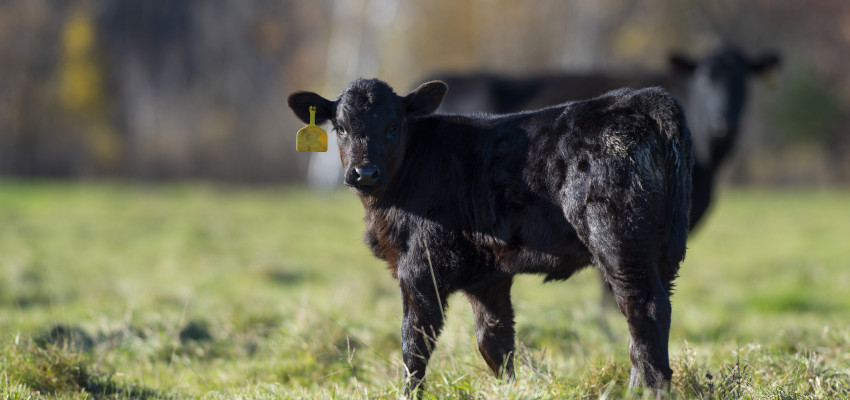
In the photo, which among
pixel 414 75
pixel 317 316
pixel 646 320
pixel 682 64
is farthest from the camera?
pixel 414 75

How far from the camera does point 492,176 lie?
425 cm

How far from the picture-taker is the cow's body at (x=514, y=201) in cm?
382

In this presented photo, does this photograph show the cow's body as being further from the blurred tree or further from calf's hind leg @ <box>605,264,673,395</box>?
the blurred tree

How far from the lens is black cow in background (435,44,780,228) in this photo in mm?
8750

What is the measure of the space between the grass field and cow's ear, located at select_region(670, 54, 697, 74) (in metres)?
2.78

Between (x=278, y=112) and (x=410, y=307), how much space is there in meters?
32.8

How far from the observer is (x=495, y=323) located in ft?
14.8

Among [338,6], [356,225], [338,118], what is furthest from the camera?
[338,6]

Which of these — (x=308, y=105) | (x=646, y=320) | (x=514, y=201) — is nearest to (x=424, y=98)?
(x=308, y=105)

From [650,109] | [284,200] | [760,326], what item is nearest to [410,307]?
[650,109]

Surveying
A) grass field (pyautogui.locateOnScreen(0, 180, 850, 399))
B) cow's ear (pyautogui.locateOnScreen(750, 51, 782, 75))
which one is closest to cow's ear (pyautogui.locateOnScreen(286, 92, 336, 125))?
grass field (pyautogui.locateOnScreen(0, 180, 850, 399))

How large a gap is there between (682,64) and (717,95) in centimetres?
63

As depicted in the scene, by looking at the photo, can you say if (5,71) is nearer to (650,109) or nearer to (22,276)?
(22,276)

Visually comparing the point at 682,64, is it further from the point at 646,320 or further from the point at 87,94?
the point at 87,94
